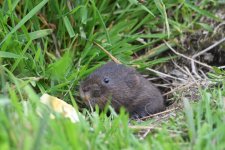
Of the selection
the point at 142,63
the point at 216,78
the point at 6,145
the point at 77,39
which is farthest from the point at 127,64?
the point at 6,145

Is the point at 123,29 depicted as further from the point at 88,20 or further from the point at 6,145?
the point at 6,145

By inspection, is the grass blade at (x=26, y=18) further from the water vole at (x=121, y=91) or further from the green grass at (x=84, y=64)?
the water vole at (x=121, y=91)

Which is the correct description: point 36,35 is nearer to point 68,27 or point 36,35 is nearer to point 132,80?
point 68,27

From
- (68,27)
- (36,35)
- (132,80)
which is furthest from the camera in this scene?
(132,80)

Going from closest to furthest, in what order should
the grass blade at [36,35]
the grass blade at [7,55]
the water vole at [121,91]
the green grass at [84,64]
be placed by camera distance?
the green grass at [84,64], the grass blade at [7,55], the grass blade at [36,35], the water vole at [121,91]

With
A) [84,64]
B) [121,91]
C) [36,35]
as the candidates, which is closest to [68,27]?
[36,35]

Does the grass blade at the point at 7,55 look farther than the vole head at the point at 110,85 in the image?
No

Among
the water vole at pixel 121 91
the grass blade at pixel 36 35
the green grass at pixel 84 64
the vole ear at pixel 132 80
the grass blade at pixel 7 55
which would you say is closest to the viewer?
the green grass at pixel 84 64

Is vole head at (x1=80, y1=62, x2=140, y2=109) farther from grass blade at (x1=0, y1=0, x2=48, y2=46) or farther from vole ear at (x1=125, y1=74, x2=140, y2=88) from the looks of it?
grass blade at (x1=0, y1=0, x2=48, y2=46)

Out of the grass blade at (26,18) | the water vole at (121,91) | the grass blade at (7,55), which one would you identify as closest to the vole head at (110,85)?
the water vole at (121,91)
